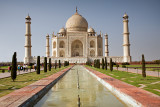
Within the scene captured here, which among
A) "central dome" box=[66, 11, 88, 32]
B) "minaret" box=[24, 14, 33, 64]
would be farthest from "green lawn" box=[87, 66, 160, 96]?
"central dome" box=[66, 11, 88, 32]

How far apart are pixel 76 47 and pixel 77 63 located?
6970 millimetres

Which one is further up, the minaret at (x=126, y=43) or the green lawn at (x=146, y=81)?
the minaret at (x=126, y=43)

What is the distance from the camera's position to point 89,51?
31.2 meters

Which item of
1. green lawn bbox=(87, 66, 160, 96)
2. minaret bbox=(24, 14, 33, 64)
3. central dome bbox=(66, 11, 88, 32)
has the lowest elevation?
green lawn bbox=(87, 66, 160, 96)

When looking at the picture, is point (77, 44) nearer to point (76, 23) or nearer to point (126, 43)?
point (76, 23)

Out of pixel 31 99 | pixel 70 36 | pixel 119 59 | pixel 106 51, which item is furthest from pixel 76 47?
pixel 31 99

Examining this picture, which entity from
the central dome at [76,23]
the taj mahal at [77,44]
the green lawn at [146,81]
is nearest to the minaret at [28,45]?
the taj mahal at [77,44]

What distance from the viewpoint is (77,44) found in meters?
34.6

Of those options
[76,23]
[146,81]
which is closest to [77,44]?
[76,23]

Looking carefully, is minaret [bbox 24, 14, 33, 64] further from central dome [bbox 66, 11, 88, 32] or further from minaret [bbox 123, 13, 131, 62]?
minaret [bbox 123, 13, 131, 62]

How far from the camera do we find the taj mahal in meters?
26.4

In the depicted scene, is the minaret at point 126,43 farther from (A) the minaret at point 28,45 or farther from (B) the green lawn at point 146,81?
(B) the green lawn at point 146,81

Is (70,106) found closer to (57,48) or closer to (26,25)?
(26,25)

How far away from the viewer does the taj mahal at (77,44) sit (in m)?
26.4
